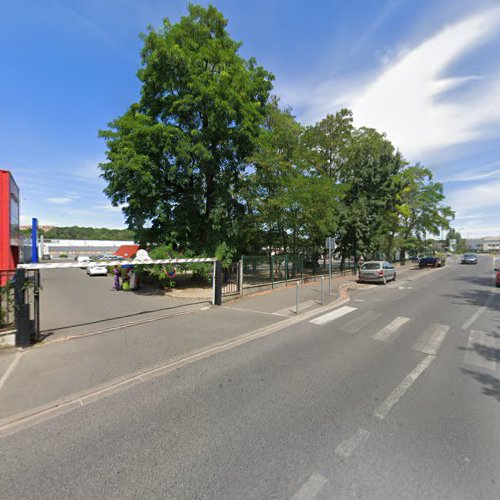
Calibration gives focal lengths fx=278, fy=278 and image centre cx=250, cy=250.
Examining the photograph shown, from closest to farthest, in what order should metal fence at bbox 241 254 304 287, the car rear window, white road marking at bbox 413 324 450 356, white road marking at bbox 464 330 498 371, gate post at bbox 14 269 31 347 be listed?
white road marking at bbox 464 330 498 371
gate post at bbox 14 269 31 347
white road marking at bbox 413 324 450 356
metal fence at bbox 241 254 304 287
the car rear window

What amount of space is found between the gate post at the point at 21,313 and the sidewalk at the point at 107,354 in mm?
270

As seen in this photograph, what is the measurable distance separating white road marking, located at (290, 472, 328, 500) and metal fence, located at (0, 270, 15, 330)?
6.54m

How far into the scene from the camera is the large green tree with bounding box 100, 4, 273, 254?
495 inches

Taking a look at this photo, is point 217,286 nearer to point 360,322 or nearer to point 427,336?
point 360,322

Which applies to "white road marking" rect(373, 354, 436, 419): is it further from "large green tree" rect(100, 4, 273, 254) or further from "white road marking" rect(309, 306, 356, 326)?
"large green tree" rect(100, 4, 273, 254)

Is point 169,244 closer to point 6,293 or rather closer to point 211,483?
point 6,293

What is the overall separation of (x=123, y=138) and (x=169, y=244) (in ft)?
17.8

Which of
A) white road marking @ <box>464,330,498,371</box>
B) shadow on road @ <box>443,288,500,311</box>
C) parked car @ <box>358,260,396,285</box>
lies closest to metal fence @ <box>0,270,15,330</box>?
white road marking @ <box>464,330,498,371</box>

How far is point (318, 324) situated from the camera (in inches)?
324

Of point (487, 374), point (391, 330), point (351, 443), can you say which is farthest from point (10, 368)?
point (391, 330)

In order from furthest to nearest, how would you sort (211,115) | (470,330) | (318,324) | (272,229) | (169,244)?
(272,229), (169,244), (211,115), (318,324), (470,330)

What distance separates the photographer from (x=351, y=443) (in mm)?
2998

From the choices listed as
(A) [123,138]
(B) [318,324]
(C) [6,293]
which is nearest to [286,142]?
(A) [123,138]

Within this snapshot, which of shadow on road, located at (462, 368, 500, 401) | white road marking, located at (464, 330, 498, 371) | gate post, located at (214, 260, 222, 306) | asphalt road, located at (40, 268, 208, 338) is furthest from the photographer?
Result: gate post, located at (214, 260, 222, 306)
